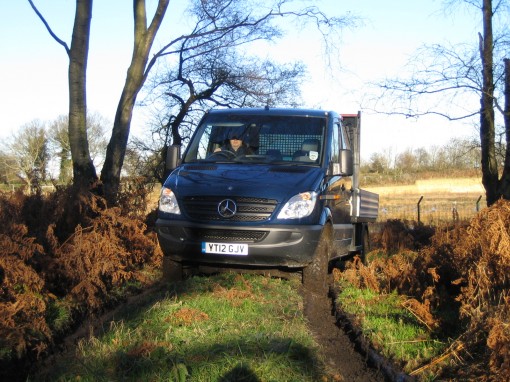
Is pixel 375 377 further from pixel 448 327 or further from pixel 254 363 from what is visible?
pixel 448 327

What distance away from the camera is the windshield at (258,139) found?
8391 mm

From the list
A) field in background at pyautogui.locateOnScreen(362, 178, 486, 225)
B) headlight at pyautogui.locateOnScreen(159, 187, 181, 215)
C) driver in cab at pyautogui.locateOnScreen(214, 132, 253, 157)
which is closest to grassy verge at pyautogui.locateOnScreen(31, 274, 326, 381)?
headlight at pyautogui.locateOnScreen(159, 187, 181, 215)

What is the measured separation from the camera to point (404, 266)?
25.7 ft

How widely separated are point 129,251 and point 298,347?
4443 millimetres

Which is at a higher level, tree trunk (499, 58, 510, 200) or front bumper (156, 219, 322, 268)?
tree trunk (499, 58, 510, 200)

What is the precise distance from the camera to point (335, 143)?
8.94 meters

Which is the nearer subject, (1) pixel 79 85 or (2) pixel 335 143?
(2) pixel 335 143

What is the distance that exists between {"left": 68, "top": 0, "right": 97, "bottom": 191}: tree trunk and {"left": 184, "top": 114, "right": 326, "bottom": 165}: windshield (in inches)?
131

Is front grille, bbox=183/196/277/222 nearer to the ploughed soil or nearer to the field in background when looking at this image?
the ploughed soil

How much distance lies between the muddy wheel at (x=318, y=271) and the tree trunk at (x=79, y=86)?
5.38 metres

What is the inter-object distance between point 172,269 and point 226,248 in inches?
41.8

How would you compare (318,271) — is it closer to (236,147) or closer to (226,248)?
(226,248)

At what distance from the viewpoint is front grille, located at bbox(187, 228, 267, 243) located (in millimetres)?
7184

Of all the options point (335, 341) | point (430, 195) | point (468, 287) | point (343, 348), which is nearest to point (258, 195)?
point (335, 341)
